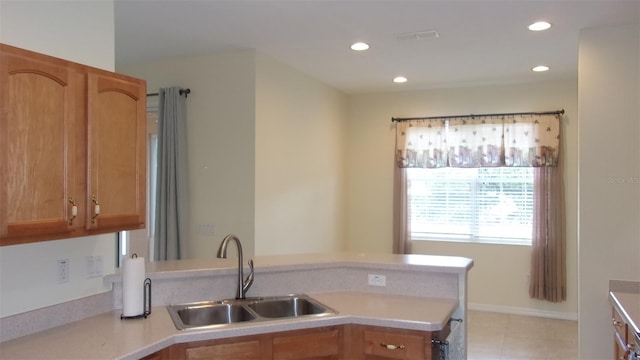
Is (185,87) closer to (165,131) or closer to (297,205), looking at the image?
(165,131)

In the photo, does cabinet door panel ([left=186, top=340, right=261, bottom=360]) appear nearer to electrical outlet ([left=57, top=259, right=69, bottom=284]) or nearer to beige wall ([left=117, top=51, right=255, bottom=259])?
electrical outlet ([left=57, top=259, right=69, bottom=284])

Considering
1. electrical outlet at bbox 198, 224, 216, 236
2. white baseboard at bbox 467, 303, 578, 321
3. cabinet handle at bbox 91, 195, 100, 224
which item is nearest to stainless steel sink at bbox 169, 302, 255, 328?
cabinet handle at bbox 91, 195, 100, 224

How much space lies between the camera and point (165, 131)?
473 cm

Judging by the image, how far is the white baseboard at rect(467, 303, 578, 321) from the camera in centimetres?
570

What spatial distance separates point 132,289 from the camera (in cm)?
248

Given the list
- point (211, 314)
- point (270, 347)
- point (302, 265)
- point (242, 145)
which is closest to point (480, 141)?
point (242, 145)

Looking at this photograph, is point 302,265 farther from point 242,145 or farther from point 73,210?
point 242,145

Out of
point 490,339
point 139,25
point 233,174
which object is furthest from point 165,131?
point 490,339

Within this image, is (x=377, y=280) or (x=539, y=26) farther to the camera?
(x=539, y=26)

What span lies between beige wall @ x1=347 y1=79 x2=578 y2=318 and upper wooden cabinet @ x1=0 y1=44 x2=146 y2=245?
4.43 metres

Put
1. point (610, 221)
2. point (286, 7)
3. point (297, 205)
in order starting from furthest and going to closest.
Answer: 1. point (297, 205)
2. point (610, 221)
3. point (286, 7)

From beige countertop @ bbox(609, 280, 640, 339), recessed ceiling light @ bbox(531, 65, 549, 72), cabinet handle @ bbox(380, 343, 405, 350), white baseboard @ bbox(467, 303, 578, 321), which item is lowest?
white baseboard @ bbox(467, 303, 578, 321)

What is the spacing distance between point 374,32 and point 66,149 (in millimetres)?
2572

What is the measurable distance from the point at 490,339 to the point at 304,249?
208 cm
